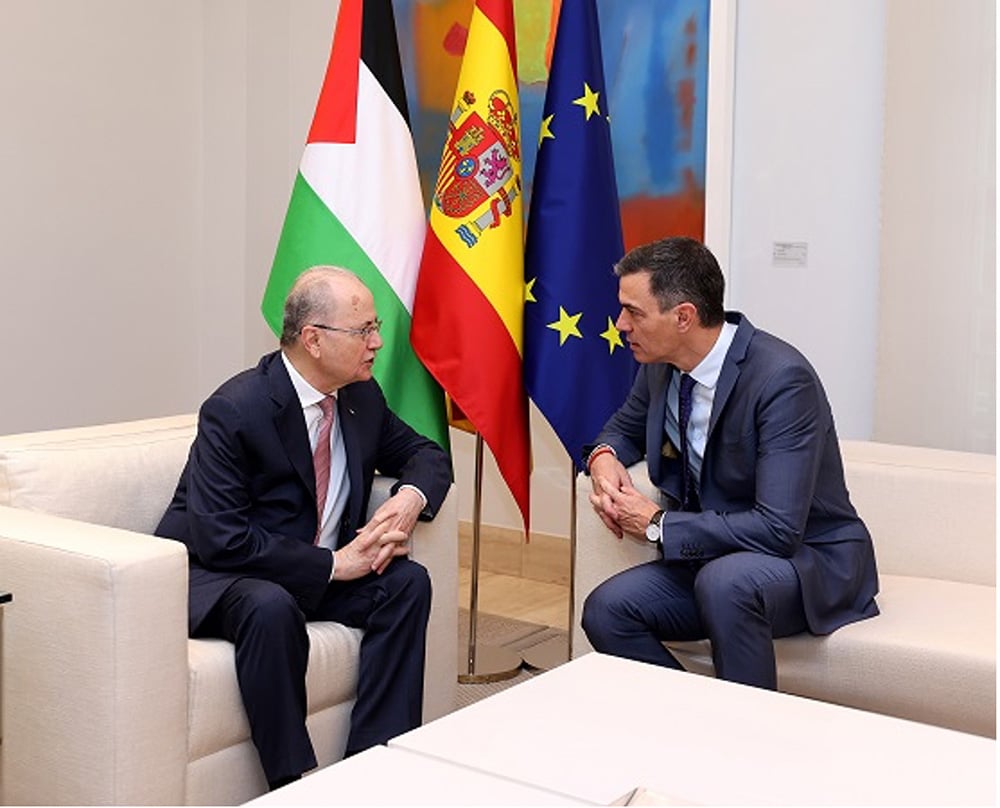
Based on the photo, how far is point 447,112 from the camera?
517 centimetres

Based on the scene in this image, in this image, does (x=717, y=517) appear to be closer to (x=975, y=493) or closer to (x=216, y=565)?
(x=975, y=493)

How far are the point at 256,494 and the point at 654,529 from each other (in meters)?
0.89

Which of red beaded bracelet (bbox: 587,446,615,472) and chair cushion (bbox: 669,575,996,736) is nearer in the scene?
chair cushion (bbox: 669,575,996,736)

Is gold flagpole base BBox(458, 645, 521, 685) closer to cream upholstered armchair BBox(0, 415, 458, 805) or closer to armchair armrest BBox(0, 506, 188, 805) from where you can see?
cream upholstered armchair BBox(0, 415, 458, 805)

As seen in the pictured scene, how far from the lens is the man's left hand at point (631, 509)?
10.5 ft

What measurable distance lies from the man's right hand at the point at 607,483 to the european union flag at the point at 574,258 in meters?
0.56

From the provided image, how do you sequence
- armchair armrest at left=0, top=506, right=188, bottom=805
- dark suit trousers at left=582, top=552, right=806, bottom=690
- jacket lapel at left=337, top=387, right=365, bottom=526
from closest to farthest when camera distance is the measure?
armchair armrest at left=0, top=506, right=188, bottom=805 < dark suit trousers at left=582, top=552, right=806, bottom=690 < jacket lapel at left=337, top=387, right=365, bottom=526

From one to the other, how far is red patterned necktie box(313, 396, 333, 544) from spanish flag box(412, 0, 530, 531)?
2.53 ft

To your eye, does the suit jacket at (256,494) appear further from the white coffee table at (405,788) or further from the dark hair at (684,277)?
the white coffee table at (405,788)

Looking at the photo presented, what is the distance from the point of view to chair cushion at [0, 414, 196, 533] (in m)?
2.95

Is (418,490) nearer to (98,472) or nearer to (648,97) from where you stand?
(98,472)

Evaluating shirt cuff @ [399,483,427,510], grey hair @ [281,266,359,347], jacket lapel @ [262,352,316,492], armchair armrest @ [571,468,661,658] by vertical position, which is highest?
grey hair @ [281,266,359,347]

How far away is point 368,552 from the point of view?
3088 mm

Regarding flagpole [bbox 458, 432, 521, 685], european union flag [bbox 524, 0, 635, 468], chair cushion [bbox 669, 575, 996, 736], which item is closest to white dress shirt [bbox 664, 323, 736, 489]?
chair cushion [bbox 669, 575, 996, 736]
